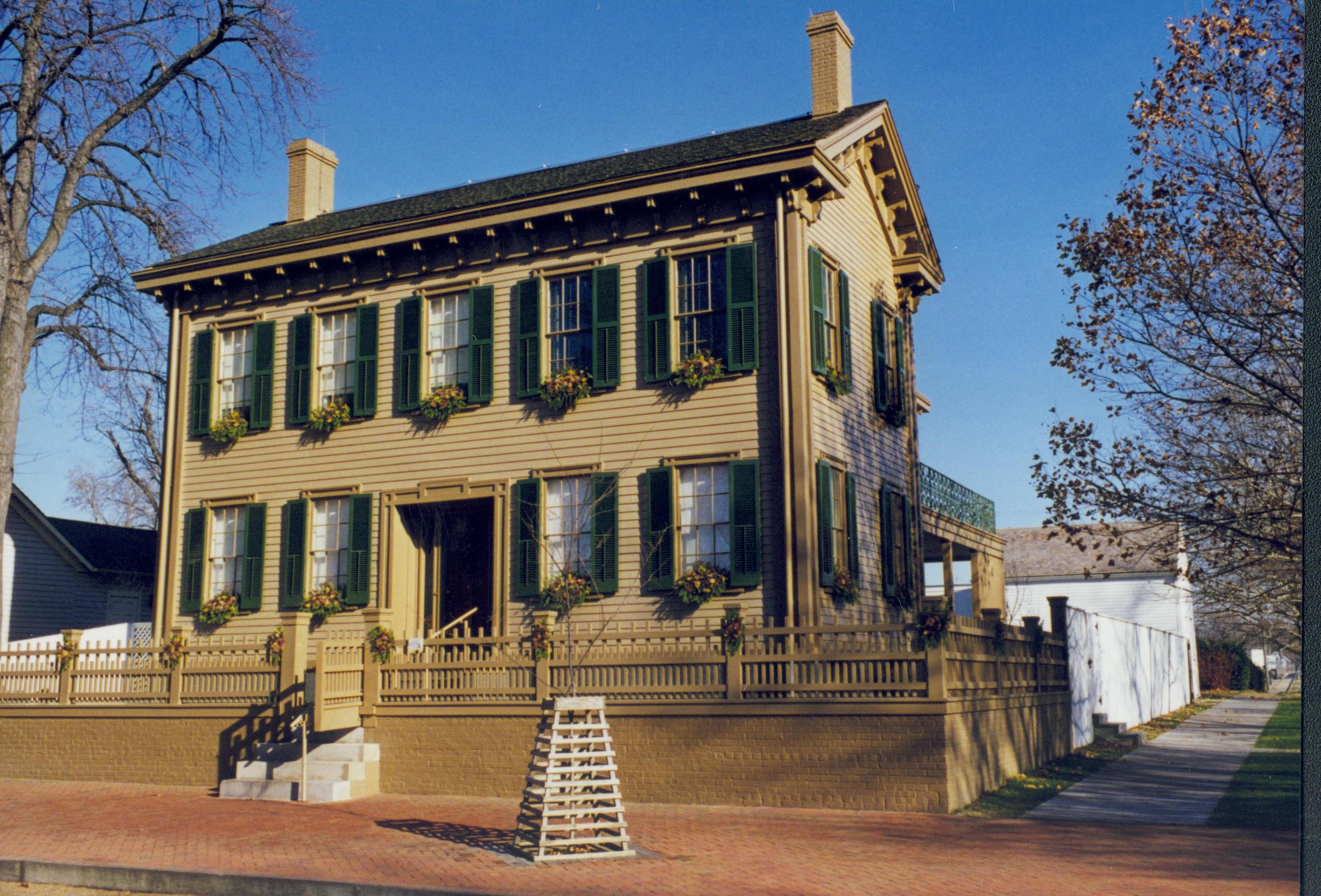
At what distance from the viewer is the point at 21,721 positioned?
17906mm

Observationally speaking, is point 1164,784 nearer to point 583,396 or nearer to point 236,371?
point 583,396

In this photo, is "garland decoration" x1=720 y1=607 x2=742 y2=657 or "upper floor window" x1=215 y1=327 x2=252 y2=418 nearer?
"garland decoration" x1=720 y1=607 x2=742 y2=657

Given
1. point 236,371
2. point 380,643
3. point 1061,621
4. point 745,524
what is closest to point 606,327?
point 745,524

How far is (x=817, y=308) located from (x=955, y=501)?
423 inches

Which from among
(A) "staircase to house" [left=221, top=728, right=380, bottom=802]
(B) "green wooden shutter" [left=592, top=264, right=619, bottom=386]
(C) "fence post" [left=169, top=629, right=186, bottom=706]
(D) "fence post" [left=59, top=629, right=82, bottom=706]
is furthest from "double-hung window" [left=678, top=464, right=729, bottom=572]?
(D) "fence post" [left=59, top=629, right=82, bottom=706]

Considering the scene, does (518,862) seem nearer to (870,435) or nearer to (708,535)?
(708,535)

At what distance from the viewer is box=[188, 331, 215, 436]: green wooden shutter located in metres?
20.2

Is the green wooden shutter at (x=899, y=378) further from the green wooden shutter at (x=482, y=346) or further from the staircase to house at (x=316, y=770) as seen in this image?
the staircase to house at (x=316, y=770)

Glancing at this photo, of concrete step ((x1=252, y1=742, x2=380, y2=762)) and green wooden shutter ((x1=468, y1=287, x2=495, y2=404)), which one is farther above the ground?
green wooden shutter ((x1=468, y1=287, x2=495, y2=404))

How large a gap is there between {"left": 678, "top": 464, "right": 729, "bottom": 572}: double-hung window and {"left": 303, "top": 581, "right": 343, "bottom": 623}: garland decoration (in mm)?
5815

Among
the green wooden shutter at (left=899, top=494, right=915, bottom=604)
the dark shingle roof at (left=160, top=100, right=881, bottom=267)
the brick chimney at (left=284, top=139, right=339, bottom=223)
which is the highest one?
the brick chimney at (left=284, top=139, right=339, bottom=223)

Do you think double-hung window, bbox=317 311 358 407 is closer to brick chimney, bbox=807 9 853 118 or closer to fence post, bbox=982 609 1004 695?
brick chimney, bbox=807 9 853 118

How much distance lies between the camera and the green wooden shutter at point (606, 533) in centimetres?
1630

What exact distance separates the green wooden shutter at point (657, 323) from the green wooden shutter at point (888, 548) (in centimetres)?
462
